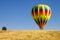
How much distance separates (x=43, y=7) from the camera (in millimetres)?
59938

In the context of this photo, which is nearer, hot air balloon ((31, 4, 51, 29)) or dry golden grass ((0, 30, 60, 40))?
dry golden grass ((0, 30, 60, 40))

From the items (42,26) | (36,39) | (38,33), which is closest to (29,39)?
(36,39)

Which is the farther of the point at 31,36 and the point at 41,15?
the point at 41,15

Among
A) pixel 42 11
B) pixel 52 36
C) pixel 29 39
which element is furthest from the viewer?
pixel 42 11

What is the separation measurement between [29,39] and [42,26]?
25.5 meters

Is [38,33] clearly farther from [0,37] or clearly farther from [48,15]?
[48,15]

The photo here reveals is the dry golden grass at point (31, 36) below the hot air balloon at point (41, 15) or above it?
below

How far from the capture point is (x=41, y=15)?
60.1m

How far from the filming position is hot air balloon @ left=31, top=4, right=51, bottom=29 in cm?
5912

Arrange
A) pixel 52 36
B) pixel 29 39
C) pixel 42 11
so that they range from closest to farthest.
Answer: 1. pixel 29 39
2. pixel 52 36
3. pixel 42 11

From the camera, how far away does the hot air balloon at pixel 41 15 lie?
2328 inches

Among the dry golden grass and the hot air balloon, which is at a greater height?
the hot air balloon

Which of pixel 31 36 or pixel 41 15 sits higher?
pixel 41 15

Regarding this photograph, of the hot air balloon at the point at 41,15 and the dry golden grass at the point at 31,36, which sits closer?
the dry golden grass at the point at 31,36
